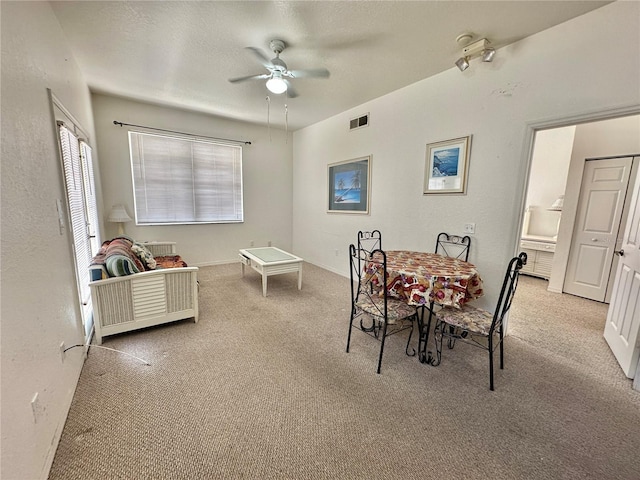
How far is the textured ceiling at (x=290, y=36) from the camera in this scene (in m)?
1.98

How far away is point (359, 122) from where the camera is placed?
13.3 ft

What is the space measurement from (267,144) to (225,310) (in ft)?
12.1

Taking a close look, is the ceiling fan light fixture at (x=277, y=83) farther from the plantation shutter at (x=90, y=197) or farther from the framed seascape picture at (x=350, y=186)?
the plantation shutter at (x=90, y=197)

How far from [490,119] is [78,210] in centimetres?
422

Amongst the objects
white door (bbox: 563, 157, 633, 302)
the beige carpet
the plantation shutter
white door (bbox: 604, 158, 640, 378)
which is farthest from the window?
white door (bbox: 563, 157, 633, 302)

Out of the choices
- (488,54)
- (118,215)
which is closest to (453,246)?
(488,54)

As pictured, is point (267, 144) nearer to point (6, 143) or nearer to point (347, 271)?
point (347, 271)

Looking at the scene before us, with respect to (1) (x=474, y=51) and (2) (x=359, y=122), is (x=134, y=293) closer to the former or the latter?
(2) (x=359, y=122)

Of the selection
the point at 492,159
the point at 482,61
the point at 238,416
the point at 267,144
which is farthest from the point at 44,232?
the point at 267,144

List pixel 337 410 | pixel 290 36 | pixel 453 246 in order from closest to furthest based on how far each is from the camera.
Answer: pixel 337 410
pixel 290 36
pixel 453 246

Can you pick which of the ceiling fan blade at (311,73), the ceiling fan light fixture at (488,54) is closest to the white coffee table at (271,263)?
the ceiling fan blade at (311,73)

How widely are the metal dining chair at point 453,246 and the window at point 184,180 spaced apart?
3850mm

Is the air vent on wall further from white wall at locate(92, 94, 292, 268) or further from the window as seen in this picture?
the window

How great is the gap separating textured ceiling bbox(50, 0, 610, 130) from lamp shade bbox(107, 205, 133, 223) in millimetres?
1679
